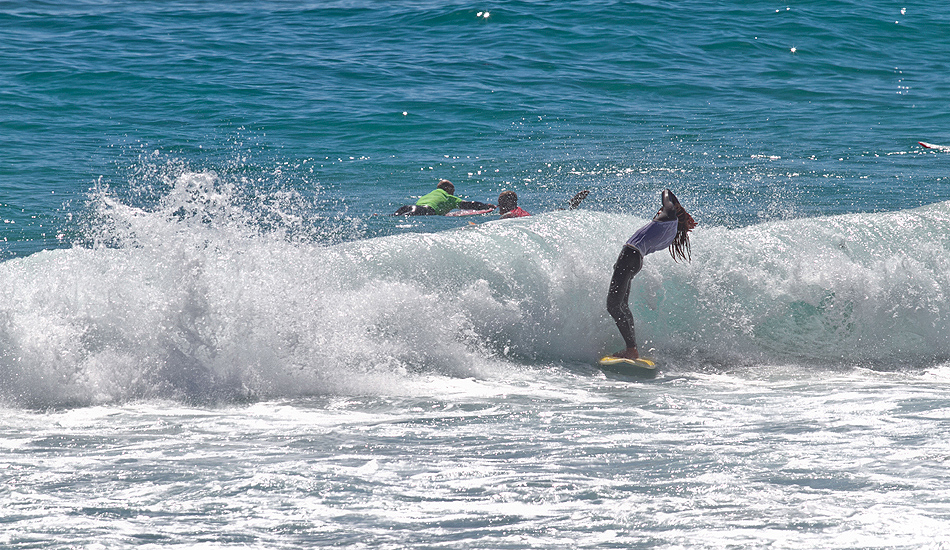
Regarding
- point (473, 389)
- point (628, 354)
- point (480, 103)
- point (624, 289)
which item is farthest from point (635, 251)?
point (480, 103)

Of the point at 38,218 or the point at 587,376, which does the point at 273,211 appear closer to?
the point at 38,218

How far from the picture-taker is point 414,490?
421cm

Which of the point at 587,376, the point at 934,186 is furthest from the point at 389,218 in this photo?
the point at 934,186

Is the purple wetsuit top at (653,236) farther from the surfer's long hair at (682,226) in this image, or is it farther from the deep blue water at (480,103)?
the deep blue water at (480,103)

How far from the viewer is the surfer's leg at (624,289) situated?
6766mm

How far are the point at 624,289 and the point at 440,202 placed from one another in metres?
6.09

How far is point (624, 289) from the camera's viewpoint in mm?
6785

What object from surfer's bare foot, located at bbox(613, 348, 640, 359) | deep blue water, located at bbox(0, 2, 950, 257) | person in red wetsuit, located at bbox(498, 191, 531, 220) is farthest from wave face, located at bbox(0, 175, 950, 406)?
person in red wetsuit, located at bbox(498, 191, 531, 220)

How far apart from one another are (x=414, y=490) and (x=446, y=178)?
1115 cm

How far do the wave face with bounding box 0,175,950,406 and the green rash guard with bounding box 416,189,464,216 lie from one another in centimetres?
→ 429

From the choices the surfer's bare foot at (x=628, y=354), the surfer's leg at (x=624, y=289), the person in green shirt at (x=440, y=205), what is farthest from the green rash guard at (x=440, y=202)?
the surfer's bare foot at (x=628, y=354)

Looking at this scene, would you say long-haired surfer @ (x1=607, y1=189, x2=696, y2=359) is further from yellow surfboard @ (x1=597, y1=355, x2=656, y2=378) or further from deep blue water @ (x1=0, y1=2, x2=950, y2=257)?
deep blue water @ (x1=0, y1=2, x2=950, y2=257)

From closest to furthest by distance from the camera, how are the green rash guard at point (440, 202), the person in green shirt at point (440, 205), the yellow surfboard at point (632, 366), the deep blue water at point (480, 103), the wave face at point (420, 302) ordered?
the wave face at point (420, 302) → the yellow surfboard at point (632, 366) → the person in green shirt at point (440, 205) → the green rash guard at point (440, 202) → the deep blue water at point (480, 103)

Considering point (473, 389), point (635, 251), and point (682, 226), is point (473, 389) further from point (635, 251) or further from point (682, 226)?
point (682, 226)
